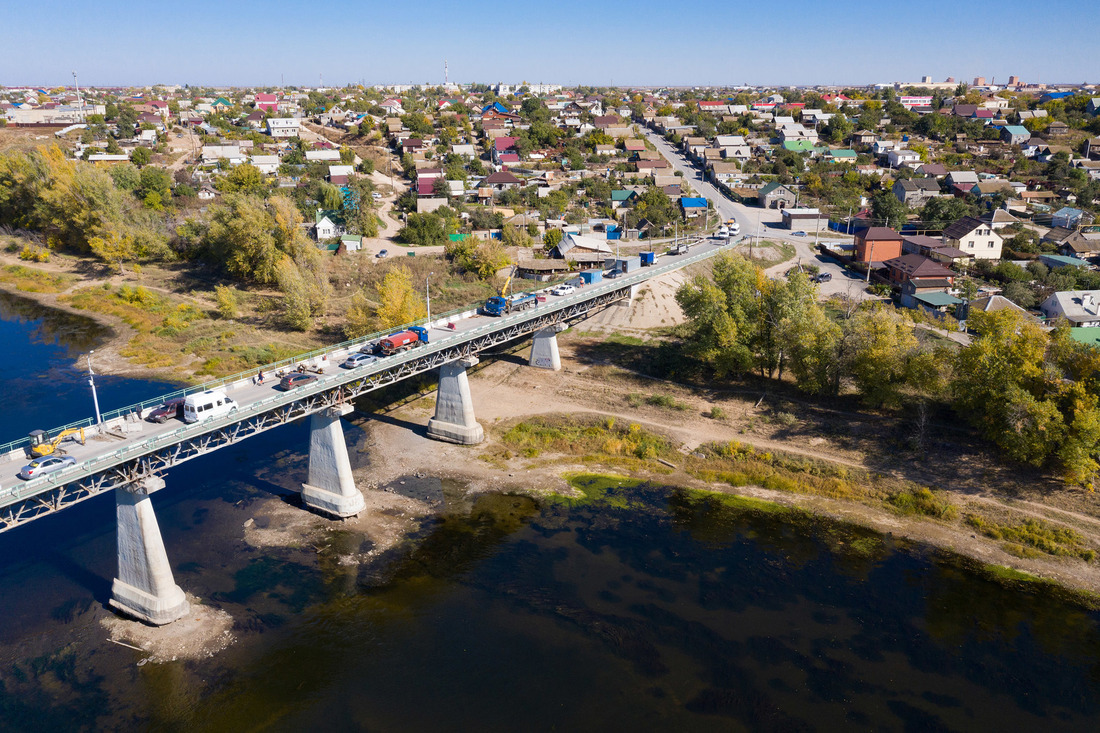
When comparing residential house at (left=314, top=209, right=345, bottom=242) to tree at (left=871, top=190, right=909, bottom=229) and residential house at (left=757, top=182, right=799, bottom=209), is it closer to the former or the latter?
residential house at (left=757, top=182, right=799, bottom=209)

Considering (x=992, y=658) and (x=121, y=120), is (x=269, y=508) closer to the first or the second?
(x=992, y=658)

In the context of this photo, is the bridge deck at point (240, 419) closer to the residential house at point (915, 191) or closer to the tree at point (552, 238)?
the tree at point (552, 238)

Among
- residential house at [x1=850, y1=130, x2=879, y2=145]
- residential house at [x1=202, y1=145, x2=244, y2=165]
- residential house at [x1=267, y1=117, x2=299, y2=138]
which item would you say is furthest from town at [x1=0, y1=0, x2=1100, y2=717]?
residential house at [x1=267, y1=117, x2=299, y2=138]

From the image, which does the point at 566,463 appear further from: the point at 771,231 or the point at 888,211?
the point at 888,211

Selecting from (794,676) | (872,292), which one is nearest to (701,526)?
(794,676)

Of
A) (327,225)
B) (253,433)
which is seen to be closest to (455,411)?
(253,433)

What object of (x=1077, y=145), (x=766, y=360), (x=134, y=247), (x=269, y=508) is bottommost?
(x=269, y=508)
